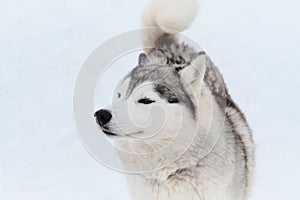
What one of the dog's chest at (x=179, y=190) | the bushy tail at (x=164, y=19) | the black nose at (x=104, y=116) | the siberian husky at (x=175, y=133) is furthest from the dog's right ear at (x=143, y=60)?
the dog's chest at (x=179, y=190)

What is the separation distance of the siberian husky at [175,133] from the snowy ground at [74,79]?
3.27 ft

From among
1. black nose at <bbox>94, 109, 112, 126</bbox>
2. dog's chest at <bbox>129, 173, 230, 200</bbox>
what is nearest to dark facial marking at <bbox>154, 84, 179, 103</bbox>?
black nose at <bbox>94, 109, 112, 126</bbox>

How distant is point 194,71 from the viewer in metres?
3.50

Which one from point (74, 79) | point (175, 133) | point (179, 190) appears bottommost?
point (179, 190)

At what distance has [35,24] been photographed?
23.6ft

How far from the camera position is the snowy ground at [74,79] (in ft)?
16.2

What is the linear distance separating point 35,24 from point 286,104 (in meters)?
2.95

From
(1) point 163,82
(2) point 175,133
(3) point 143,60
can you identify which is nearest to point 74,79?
(3) point 143,60

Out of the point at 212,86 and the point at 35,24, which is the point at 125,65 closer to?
the point at 35,24

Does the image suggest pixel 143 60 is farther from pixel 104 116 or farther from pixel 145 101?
pixel 104 116

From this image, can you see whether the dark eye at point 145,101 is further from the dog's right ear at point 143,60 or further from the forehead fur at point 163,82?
the dog's right ear at point 143,60

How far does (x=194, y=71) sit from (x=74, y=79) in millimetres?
2967

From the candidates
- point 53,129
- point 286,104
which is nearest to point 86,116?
point 53,129

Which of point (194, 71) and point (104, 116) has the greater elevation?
point (194, 71)
